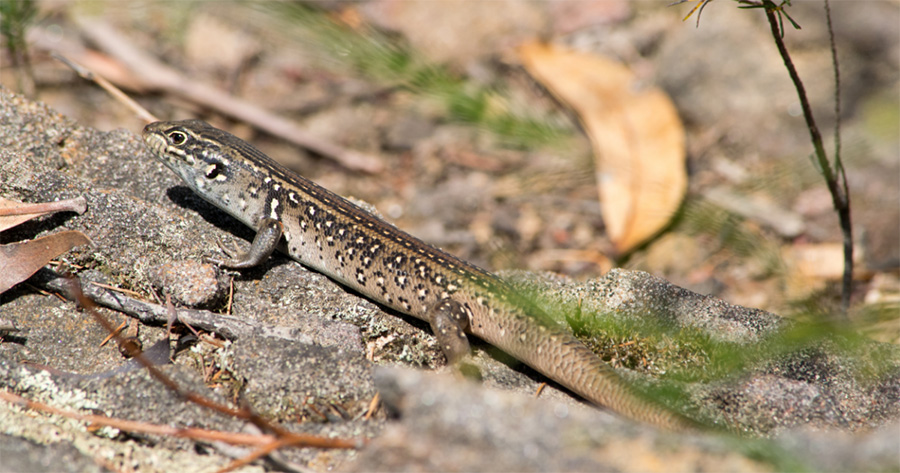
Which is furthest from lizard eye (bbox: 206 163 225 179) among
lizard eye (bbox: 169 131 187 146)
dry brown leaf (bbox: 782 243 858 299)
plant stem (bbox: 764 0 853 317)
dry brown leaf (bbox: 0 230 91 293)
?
dry brown leaf (bbox: 782 243 858 299)

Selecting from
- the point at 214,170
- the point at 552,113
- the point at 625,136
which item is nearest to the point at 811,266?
the point at 625,136

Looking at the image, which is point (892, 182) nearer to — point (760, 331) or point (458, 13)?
point (760, 331)

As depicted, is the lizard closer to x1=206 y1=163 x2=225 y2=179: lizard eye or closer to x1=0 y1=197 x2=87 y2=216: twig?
x1=206 y1=163 x2=225 y2=179: lizard eye

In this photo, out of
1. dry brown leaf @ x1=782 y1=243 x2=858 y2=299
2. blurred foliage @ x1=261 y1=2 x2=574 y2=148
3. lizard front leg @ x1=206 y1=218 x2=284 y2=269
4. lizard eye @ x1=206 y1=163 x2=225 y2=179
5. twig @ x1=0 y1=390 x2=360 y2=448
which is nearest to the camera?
blurred foliage @ x1=261 y1=2 x2=574 y2=148

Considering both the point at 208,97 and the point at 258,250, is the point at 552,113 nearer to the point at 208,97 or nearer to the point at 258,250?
the point at 258,250

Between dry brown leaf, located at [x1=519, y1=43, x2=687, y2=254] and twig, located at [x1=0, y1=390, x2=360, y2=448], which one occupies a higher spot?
dry brown leaf, located at [x1=519, y1=43, x2=687, y2=254]

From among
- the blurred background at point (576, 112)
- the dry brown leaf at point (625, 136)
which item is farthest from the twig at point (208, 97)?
the dry brown leaf at point (625, 136)

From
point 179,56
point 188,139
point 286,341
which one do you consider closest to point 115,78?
point 179,56
